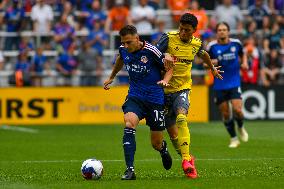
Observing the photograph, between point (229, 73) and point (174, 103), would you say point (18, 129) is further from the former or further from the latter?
point (174, 103)

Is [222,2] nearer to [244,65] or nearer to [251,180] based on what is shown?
[244,65]

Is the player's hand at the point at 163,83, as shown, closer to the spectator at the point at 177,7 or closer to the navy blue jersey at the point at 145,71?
the navy blue jersey at the point at 145,71

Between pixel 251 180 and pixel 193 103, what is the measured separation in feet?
49.0

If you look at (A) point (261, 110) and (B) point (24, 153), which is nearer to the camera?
(B) point (24, 153)

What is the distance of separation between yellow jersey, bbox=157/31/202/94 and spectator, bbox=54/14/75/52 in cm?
1472

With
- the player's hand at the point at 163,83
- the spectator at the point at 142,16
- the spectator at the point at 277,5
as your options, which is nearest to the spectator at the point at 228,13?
the spectator at the point at 277,5

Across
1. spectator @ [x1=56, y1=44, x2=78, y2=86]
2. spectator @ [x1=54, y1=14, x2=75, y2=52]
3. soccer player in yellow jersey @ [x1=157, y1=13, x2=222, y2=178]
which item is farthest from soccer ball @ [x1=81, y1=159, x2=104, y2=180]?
spectator @ [x1=54, y1=14, x2=75, y2=52]

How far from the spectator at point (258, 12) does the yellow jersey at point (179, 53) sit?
15848 millimetres

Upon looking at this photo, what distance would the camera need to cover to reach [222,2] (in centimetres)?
2889

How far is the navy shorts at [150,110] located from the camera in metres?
12.1

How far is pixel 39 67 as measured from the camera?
88.4ft

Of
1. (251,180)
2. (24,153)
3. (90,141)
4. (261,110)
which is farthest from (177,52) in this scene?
(261,110)

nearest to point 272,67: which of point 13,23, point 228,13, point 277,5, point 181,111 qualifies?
point 228,13

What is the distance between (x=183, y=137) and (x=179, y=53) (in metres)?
1.37
